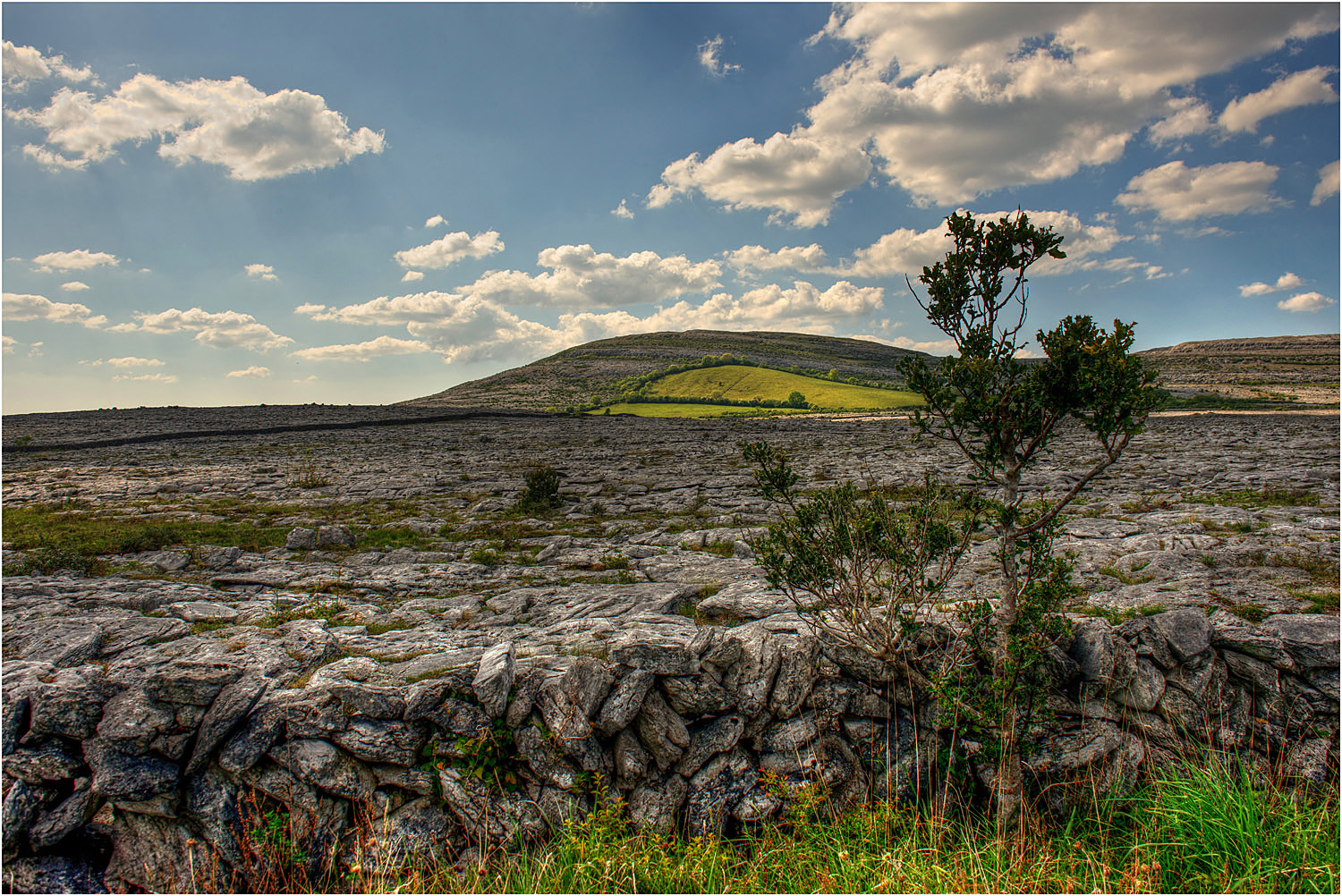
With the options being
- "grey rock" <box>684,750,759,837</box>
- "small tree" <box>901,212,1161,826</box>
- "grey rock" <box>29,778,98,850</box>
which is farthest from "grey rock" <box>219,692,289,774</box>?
"small tree" <box>901,212,1161,826</box>

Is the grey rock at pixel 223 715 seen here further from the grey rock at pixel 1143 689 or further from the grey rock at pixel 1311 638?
the grey rock at pixel 1311 638

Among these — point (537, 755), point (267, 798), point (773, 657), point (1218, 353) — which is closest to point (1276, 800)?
point (773, 657)

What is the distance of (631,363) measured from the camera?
5064 inches

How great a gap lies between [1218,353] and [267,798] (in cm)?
17433

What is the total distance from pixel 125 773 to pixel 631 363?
124401 mm

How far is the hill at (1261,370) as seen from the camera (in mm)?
56875

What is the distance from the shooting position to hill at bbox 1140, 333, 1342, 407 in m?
56.9

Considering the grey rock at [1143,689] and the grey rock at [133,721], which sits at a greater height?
the grey rock at [133,721]

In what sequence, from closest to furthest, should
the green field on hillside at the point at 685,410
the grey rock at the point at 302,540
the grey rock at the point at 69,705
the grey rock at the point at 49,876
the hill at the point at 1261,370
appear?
the grey rock at the point at 49,876, the grey rock at the point at 69,705, the grey rock at the point at 302,540, the hill at the point at 1261,370, the green field on hillside at the point at 685,410

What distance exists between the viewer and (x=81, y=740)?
6613 millimetres

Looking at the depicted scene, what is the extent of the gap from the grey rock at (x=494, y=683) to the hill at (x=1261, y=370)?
87.4ft

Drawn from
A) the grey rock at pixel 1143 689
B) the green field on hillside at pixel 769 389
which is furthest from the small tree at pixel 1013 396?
the green field on hillside at pixel 769 389

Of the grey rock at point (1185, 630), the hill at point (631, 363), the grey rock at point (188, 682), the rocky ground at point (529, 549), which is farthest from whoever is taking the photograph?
the hill at point (631, 363)

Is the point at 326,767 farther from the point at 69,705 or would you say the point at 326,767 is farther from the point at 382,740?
the point at 69,705
